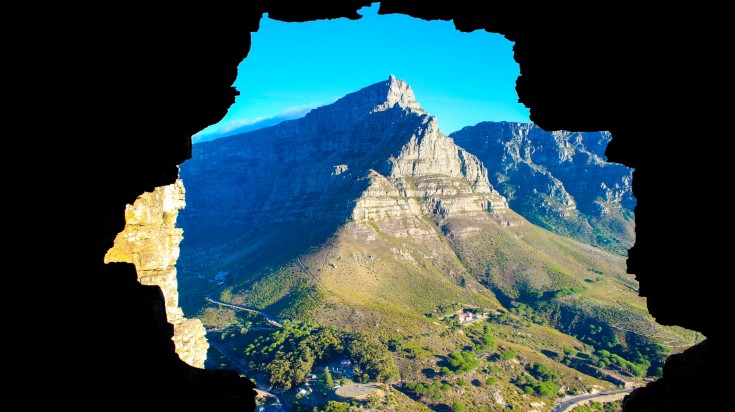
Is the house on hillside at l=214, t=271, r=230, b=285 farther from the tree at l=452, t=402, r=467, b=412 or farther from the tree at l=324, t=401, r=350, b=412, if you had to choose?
the tree at l=452, t=402, r=467, b=412

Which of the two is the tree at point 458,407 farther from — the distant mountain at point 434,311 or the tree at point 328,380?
the tree at point 328,380

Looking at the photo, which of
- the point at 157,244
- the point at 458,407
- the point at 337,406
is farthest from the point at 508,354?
the point at 157,244

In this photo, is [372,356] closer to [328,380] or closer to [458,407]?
[328,380]

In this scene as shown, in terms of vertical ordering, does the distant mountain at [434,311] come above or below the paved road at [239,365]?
above

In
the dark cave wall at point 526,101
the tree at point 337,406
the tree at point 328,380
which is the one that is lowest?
the tree at point 328,380

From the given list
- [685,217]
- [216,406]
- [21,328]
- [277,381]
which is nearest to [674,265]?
[685,217]

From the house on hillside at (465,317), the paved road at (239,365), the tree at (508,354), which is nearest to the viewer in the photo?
the paved road at (239,365)

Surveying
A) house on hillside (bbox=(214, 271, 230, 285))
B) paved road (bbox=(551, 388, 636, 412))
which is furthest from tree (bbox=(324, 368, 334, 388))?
house on hillside (bbox=(214, 271, 230, 285))

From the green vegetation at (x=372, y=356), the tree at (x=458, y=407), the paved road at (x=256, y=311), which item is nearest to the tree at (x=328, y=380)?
the green vegetation at (x=372, y=356)
